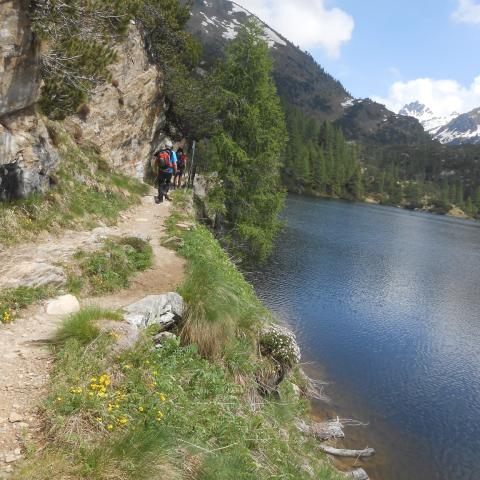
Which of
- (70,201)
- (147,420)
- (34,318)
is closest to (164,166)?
(70,201)

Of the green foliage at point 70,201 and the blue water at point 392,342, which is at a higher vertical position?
the green foliage at point 70,201

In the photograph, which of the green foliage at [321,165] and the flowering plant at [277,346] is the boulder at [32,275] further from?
the green foliage at [321,165]

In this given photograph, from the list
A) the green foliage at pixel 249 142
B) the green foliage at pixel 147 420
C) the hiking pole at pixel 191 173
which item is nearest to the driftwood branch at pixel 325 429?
the green foliage at pixel 147 420

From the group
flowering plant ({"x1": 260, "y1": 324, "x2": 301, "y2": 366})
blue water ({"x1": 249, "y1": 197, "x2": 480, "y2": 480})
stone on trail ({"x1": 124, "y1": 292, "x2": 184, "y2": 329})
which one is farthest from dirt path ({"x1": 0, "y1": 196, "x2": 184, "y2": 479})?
blue water ({"x1": 249, "y1": 197, "x2": 480, "y2": 480})

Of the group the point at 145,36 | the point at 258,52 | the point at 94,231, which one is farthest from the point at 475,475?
the point at 145,36

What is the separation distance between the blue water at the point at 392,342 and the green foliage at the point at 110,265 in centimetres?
1004

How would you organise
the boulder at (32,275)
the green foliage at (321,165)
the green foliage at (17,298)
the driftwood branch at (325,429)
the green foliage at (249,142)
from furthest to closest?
the green foliage at (321,165) → the green foliage at (249,142) → the driftwood branch at (325,429) → the boulder at (32,275) → the green foliage at (17,298)

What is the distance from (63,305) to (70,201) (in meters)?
6.45

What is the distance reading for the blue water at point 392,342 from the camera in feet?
52.9

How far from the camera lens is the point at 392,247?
177 ft

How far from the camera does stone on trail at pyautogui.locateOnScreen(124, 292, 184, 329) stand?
8.08 meters

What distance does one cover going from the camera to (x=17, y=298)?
7828mm

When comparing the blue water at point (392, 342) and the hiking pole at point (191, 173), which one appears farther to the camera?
the hiking pole at point (191, 173)

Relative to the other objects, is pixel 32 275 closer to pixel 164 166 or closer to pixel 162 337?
pixel 162 337
